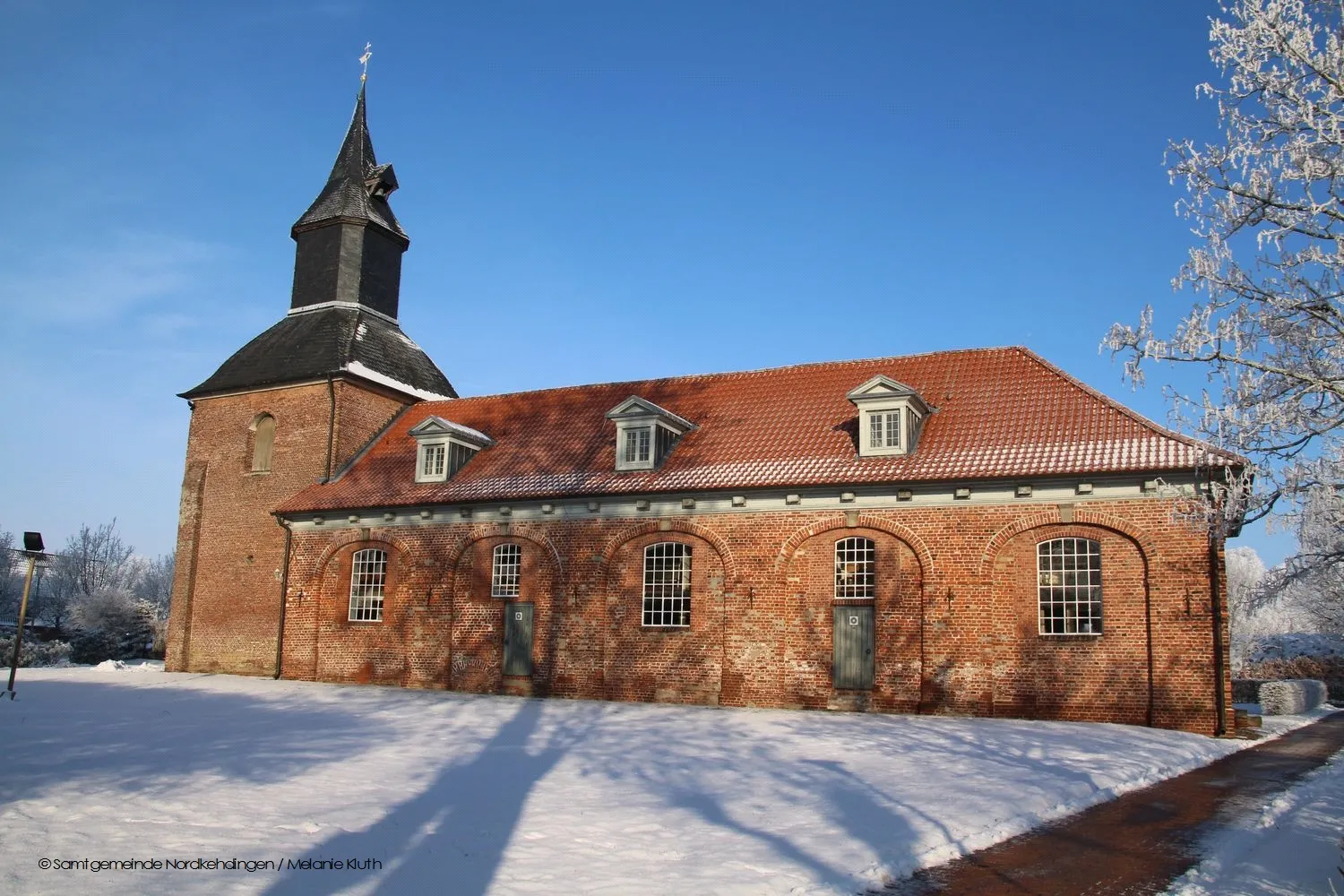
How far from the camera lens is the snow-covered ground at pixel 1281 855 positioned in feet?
24.8

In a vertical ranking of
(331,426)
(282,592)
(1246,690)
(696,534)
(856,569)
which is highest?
(331,426)

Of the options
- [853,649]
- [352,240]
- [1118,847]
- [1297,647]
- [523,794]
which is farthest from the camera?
[1297,647]

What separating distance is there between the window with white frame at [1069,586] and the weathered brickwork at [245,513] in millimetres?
18772

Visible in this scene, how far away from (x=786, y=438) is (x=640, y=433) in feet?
11.1

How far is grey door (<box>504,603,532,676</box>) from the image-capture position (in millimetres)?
23156

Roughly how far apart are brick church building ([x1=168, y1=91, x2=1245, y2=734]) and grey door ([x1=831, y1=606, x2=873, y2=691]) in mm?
63

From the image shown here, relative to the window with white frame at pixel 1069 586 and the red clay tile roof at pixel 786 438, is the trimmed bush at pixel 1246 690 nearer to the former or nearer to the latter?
the red clay tile roof at pixel 786 438

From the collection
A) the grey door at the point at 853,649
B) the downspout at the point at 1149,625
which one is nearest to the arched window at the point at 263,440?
the grey door at the point at 853,649

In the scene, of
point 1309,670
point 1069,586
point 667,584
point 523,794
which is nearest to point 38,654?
point 667,584

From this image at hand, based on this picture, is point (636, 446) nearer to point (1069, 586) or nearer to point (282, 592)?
point (1069, 586)

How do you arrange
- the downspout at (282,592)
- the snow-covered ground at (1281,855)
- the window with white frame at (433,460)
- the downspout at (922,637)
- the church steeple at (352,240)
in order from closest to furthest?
the snow-covered ground at (1281,855) → the downspout at (922,637) → the window with white frame at (433,460) → the downspout at (282,592) → the church steeple at (352,240)

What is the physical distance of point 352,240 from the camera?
30.9 m

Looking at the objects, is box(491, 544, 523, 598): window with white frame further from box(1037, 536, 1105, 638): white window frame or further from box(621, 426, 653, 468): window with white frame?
box(1037, 536, 1105, 638): white window frame

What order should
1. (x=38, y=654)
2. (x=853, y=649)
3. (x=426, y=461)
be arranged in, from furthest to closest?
(x=38, y=654) → (x=426, y=461) → (x=853, y=649)
